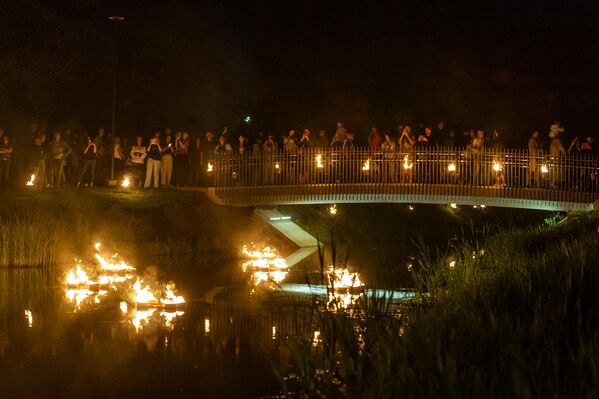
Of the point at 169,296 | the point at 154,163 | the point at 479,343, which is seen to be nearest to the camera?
the point at 479,343

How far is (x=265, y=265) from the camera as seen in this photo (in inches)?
1080

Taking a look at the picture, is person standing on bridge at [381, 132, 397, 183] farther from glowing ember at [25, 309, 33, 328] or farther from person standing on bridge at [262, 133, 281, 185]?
glowing ember at [25, 309, 33, 328]

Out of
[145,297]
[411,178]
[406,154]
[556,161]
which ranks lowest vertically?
[145,297]

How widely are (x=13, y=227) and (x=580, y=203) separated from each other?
16476 millimetres

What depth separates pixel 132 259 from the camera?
28375mm

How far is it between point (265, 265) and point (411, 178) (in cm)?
826

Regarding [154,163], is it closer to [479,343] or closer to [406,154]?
[406,154]

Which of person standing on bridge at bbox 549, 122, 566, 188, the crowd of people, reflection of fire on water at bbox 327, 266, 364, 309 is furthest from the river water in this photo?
person standing on bridge at bbox 549, 122, 566, 188

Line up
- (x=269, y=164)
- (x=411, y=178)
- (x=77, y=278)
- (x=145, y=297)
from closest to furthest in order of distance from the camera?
(x=145, y=297), (x=77, y=278), (x=411, y=178), (x=269, y=164)

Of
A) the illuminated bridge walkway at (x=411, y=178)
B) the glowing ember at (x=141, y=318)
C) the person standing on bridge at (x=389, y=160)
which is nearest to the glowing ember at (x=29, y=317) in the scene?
the glowing ember at (x=141, y=318)

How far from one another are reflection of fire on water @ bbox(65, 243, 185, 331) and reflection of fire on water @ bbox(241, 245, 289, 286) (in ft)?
10.7

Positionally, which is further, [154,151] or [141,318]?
[154,151]

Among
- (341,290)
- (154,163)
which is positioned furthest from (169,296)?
(154,163)

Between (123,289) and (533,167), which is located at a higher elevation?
(533,167)
